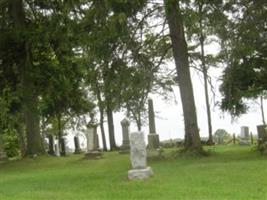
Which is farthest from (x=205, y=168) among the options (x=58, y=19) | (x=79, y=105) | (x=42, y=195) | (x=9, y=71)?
(x=79, y=105)

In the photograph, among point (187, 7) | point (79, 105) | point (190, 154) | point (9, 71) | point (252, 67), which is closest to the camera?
point (187, 7)

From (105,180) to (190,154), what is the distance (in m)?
7.01

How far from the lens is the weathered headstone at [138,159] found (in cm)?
1520

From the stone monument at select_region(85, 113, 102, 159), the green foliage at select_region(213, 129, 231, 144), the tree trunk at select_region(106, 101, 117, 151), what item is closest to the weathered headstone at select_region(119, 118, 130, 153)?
the stone monument at select_region(85, 113, 102, 159)

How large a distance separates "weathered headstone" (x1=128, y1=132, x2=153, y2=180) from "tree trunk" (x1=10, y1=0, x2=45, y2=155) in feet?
39.9

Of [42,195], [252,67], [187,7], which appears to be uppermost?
[187,7]

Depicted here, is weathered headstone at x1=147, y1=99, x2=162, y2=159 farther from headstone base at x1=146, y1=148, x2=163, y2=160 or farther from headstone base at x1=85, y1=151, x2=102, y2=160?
headstone base at x1=85, y1=151, x2=102, y2=160

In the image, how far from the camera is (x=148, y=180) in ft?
49.2

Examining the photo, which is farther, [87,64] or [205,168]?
[87,64]

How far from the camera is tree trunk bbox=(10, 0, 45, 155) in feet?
88.6

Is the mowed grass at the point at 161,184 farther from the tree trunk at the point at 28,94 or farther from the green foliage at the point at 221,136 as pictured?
the green foliage at the point at 221,136

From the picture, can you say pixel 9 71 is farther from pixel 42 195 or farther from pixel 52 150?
pixel 42 195

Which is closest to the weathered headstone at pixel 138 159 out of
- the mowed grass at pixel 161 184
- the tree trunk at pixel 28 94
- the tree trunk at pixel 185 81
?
the mowed grass at pixel 161 184

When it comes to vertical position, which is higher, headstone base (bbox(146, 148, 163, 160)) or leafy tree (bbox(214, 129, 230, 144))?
leafy tree (bbox(214, 129, 230, 144))
